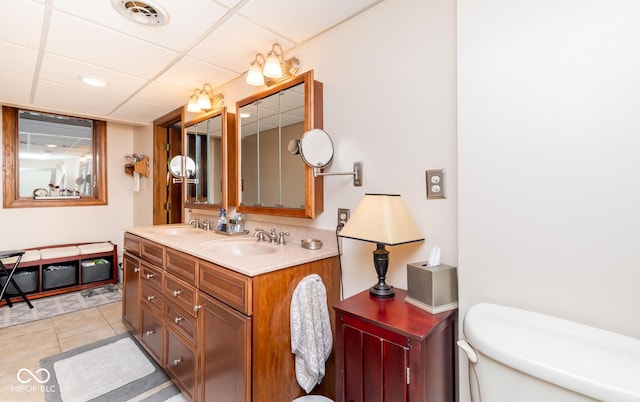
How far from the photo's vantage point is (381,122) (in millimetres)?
1505

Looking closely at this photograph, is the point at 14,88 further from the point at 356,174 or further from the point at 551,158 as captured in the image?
the point at 551,158

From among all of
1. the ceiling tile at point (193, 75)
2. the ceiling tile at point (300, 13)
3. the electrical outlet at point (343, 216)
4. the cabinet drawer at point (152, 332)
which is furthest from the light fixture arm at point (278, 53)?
the cabinet drawer at point (152, 332)

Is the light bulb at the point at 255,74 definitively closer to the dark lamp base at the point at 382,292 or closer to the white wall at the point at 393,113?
the white wall at the point at 393,113

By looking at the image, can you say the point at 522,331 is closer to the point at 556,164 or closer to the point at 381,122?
the point at 556,164

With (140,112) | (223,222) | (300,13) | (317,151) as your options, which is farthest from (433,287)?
(140,112)

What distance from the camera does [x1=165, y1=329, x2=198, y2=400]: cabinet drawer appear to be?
1.64 meters

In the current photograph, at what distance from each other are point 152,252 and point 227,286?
1.05 meters

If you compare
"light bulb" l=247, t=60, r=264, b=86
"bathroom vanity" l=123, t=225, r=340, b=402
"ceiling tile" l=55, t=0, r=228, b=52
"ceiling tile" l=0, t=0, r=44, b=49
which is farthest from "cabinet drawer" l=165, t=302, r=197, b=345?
"ceiling tile" l=0, t=0, r=44, b=49

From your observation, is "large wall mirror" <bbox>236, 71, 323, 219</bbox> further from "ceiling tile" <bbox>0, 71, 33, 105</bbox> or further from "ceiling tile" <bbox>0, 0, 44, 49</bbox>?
"ceiling tile" <bbox>0, 71, 33, 105</bbox>

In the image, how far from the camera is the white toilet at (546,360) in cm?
68

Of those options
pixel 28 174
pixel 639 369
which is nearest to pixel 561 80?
pixel 639 369

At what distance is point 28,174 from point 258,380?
432 centimetres

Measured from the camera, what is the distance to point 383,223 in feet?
3.91

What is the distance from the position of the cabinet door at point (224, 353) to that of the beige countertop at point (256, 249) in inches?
8.4
